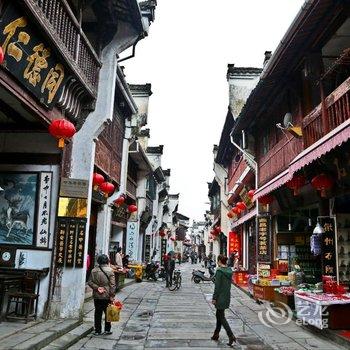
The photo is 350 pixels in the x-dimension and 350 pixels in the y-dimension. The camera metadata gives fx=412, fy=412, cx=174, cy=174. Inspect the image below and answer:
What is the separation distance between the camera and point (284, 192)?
553 inches

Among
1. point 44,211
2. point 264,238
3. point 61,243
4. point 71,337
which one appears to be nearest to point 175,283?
point 264,238

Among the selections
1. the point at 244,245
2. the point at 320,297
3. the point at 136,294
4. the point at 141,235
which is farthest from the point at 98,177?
the point at 141,235

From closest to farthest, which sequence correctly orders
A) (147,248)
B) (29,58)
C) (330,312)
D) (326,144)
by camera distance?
(29,58) → (326,144) → (330,312) → (147,248)

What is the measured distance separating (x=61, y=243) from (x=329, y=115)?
6.86 m

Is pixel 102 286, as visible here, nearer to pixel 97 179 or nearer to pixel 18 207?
pixel 18 207

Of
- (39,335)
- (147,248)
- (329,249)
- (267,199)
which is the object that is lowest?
(39,335)

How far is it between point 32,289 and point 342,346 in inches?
265

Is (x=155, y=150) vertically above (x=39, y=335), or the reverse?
(x=155, y=150)

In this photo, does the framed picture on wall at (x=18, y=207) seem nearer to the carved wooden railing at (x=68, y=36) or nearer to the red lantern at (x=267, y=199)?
the carved wooden railing at (x=68, y=36)

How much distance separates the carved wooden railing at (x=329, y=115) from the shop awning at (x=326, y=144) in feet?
1.83

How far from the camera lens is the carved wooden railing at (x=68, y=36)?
7211 mm

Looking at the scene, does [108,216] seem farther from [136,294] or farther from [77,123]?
[77,123]

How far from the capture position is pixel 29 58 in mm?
7113

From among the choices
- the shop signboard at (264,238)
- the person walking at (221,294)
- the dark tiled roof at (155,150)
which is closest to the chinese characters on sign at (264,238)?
the shop signboard at (264,238)
